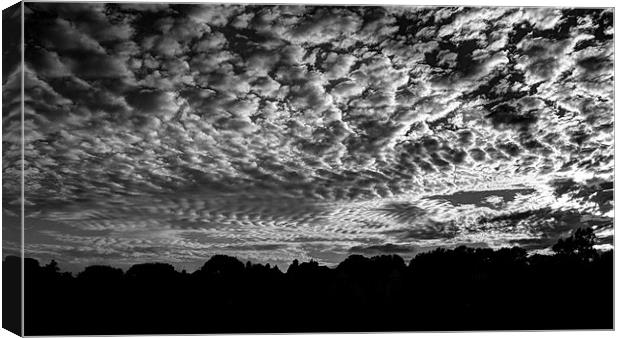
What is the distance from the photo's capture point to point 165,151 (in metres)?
8.59

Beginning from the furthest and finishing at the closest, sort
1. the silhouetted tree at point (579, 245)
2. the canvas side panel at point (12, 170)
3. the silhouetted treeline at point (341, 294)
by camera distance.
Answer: the silhouetted tree at point (579, 245), the silhouetted treeline at point (341, 294), the canvas side panel at point (12, 170)

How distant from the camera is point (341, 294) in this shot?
352 inches

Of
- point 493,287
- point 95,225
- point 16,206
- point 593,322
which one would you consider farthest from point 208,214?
point 593,322

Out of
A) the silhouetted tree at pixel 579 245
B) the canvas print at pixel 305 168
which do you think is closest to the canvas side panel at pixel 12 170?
the canvas print at pixel 305 168

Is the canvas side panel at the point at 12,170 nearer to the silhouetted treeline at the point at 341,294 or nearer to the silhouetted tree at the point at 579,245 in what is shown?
the silhouetted treeline at the point at 341,294

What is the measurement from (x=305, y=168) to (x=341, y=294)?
4.07 ft

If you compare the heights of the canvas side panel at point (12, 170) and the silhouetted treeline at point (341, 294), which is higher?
the canvas side panel at point (12, 170)

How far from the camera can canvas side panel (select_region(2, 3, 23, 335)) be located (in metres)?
8.32

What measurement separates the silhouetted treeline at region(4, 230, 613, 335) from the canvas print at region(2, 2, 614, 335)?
0.7 inches

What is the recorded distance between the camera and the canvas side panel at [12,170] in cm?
832

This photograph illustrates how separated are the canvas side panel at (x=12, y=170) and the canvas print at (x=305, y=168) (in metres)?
0.03

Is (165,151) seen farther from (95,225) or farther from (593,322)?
(593,322)

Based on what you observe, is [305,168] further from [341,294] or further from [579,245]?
[579,245]

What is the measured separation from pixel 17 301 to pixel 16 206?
839 mm
